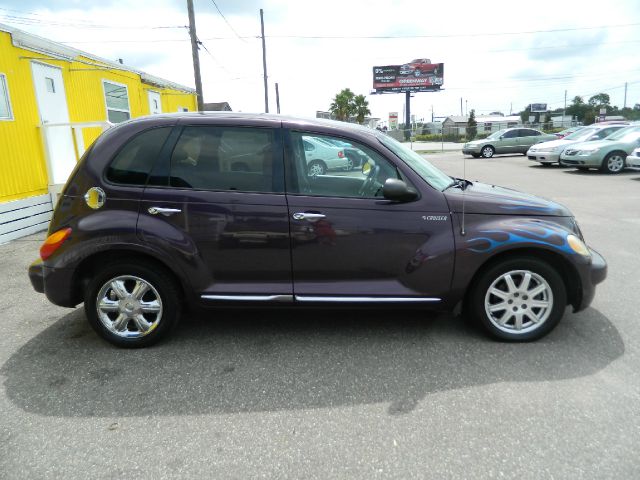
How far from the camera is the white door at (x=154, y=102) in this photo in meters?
13.9

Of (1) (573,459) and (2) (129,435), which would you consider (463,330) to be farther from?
(2) (129,435)

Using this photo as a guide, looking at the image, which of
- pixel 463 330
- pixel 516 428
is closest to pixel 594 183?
pixel 463 330

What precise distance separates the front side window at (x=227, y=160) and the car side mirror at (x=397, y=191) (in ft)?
2.52

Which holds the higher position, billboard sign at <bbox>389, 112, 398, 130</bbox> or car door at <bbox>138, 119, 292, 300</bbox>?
billboard sign at <bbox>389, 112, 398, 130</bbox>

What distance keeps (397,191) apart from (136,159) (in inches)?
76.5

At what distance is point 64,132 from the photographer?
29.9ft

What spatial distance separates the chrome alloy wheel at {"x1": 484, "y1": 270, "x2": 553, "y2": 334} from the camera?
336 centimetres

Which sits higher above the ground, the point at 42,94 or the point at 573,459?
the point at 42,94

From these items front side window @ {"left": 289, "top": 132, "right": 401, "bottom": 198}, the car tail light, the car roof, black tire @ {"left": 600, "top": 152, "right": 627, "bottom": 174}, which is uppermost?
the car roof

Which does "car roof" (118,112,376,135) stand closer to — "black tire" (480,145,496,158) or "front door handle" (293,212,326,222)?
"front door handle" (293,212,326,222)

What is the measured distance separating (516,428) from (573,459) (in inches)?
12.0

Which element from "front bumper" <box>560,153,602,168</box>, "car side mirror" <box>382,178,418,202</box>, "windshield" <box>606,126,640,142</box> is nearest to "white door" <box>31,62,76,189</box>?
"car side mirror" <box>382,178,418,202</box>

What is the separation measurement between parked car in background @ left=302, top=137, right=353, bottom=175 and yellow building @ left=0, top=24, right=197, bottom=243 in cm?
607

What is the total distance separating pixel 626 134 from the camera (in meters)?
14.5
